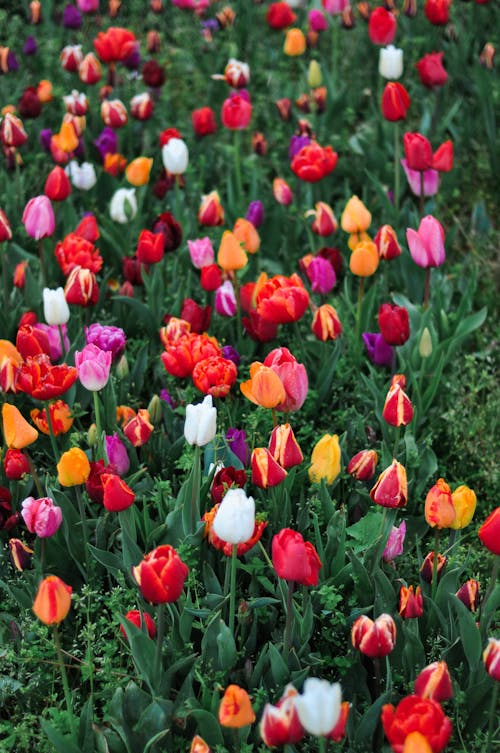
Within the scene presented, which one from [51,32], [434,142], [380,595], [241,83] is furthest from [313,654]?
[51,32]

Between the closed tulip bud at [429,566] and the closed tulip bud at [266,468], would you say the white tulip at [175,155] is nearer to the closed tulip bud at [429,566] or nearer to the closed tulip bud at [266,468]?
the closed tulip bud at [266,468]

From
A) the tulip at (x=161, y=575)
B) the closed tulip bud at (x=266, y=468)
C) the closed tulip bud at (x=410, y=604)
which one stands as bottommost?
the closed tulip bud at (x=410, y=604)

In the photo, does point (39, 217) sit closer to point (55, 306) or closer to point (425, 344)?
point (55, 306)

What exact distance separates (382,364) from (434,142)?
1.47 metres

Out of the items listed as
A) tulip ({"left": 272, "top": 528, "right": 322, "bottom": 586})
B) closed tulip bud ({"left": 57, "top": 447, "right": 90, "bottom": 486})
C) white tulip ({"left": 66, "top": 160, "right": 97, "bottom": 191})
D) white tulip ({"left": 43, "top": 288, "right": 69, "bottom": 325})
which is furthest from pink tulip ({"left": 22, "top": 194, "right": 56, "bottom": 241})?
tulip ({"left": 272, "top": 528, "right": 322, "bottom": 586})

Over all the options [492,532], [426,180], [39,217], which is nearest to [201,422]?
[492,532]

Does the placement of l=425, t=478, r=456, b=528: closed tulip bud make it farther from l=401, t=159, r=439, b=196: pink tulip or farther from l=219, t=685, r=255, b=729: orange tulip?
l=401, t=159, r=439, b=196: pink tulip

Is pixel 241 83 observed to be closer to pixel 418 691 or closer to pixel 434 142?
pixel 434 142

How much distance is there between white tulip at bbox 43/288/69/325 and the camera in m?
2.65

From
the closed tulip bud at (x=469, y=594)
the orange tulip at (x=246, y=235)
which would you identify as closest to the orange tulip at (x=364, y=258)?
the orange tulip at (x=246, y=235)

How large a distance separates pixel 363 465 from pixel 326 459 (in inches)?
3.5

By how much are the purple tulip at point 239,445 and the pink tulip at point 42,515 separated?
0.48 metres

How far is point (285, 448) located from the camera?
2174mm

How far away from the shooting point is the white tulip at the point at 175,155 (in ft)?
11.1
